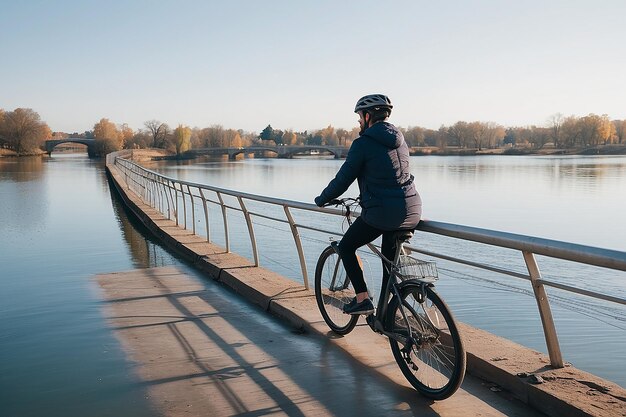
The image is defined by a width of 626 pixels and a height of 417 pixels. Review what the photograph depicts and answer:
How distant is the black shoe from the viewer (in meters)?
4.90

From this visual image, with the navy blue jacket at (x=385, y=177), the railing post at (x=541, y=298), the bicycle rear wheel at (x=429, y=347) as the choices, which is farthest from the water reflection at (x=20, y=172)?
the railing post at (x=541, y=298)

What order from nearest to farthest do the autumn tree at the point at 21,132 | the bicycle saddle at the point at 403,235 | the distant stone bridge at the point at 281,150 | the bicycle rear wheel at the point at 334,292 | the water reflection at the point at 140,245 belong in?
the bicycle saddle at the point at 403,235
the bicycle rear wheel at the point at 334,292
the water reflection at the point at 140,245
the distant stone bridge at the point at 281,150
the autumn tree at the point at 21,132

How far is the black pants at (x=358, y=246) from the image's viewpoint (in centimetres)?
461

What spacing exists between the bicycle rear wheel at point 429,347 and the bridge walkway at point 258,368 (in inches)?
4.2

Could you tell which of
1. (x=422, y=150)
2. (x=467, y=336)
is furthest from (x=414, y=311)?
(x=422, y=150)

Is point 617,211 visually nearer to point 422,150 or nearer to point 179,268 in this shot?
point 179,268

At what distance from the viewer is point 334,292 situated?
565cm

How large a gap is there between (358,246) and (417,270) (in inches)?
25.3

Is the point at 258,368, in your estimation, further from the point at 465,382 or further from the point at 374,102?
the point at 374,102

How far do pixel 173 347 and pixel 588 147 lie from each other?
13629cm

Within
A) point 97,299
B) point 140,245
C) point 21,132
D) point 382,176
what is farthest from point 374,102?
point 21,132

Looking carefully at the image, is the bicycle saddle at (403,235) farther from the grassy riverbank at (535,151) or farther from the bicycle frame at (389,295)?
the grassy riverbank at (535,151)

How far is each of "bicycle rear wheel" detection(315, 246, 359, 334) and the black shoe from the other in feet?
0.98

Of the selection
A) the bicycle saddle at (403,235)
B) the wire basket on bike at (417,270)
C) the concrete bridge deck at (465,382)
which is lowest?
the concrete bridge deck at (465,382)
